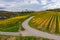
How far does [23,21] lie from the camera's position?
6.55 m

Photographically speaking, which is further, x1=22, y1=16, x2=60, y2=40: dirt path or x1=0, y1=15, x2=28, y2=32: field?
x1=0, y1=15, x2=28, y2=32: field

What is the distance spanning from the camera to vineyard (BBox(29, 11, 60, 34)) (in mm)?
6281

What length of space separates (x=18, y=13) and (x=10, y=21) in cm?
34

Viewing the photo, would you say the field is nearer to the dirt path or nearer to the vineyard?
the dirt path

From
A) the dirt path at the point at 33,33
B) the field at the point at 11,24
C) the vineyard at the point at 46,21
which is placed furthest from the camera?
the field at the point at 11,24

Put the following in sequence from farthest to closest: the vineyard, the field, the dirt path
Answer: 1. the field
2. the vineyard
3. the dirt path

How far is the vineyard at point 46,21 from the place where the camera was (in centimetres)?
628

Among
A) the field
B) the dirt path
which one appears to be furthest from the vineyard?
the field

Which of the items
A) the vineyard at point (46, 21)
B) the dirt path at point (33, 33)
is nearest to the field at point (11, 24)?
the dirt path at point (33, 33)

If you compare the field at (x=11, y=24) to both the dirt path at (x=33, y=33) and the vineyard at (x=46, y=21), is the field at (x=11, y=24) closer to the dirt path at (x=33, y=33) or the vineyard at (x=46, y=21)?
the dirt path at (x=33, y=33)

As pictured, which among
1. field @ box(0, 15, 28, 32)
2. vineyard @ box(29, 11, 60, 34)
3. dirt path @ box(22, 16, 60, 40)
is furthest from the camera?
field @ box(0, 15, 28, 32)

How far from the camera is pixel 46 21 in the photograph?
254 inches

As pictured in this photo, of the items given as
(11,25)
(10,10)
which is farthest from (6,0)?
(11,25)

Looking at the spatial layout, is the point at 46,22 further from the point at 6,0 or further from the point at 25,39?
the point at 6,0
